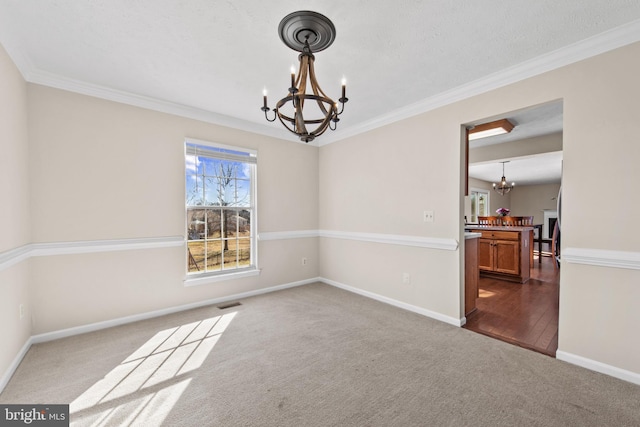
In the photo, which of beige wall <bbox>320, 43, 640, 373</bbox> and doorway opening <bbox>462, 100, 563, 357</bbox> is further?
doorway opening <bbox>462, 100, 563, 357</bbox>

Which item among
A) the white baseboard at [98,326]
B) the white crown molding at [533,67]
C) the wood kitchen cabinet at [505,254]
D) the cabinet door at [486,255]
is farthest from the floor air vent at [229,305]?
the cabinet door at [486,255]

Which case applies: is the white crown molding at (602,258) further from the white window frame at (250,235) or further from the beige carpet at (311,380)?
the white window frame at (250,235)

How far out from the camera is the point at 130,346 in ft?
8.04

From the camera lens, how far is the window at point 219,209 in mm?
3482

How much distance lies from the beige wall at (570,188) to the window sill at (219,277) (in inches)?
68.6

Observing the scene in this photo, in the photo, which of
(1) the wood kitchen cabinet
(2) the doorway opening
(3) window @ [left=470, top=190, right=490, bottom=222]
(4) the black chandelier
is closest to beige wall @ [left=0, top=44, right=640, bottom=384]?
(2) the doorway opening

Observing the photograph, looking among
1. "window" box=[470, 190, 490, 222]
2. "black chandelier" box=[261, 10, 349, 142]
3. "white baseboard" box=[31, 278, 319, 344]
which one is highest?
"black chandelier" box=[261, 10, 349, 142]

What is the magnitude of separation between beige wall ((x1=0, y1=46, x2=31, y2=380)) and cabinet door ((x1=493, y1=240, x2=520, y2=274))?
6.17 metres

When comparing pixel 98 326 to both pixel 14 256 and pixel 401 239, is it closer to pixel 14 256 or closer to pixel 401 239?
pixel 14 256

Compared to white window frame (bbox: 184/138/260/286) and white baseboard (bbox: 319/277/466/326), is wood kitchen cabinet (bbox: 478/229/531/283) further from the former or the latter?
white window frame (bbox: 184/138/260/286)

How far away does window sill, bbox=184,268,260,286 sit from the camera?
11.1 ft

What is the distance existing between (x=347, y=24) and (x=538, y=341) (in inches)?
127

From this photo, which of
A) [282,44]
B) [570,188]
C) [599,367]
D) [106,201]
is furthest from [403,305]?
[106,201]

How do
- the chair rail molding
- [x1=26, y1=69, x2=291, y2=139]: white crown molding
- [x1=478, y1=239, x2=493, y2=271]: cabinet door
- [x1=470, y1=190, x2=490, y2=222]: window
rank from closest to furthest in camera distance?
the chair rail molding → [x1=26, y1=69, x2=291, y2=139]: white crown molding → [x1=478, y1=239, x2=493, y2=271]: cabinet door → [x1=470, y1=190, x2=490, y2=222]: window
